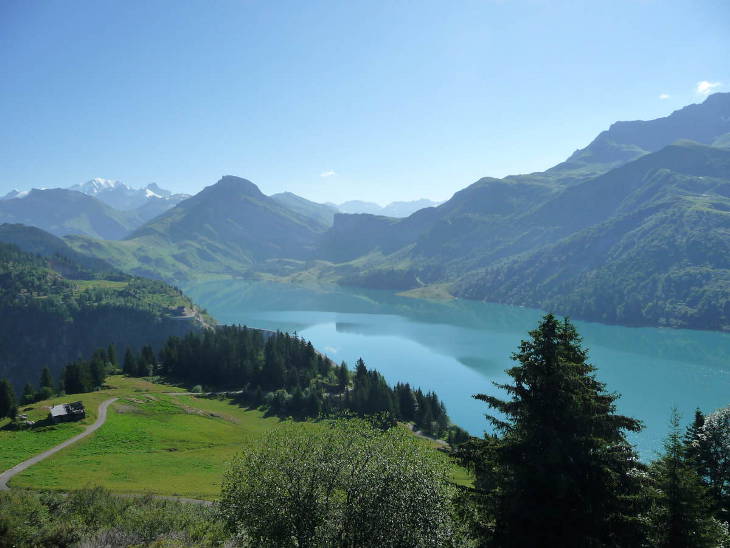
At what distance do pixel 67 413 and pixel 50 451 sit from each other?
1271 centimetres

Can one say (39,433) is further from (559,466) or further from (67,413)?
(559,466)

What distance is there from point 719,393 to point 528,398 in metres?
155

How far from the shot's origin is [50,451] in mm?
55906

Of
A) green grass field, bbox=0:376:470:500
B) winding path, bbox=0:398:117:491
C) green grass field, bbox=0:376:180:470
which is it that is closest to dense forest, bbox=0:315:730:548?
green grass field, bbox=0:376:470:500

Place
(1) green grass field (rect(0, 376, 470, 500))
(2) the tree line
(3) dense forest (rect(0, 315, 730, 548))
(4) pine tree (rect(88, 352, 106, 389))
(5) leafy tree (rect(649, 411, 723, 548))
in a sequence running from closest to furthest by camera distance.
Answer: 1. (5) leafy tree (rect(649, 411, 723, 548))
2. (3) dense forest (rect(0, 315, 730, 548))
3. (1) green grass field (rect(0, 376, 470, 500))
4. (2) the tree line
5. (4) pine tree (rect(88, 352, 106, 389))

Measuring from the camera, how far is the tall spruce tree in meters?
18.0

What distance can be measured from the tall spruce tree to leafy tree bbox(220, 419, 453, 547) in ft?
12.9

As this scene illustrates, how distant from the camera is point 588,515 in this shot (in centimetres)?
1798

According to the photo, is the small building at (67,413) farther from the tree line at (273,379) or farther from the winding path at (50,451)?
the tree line at (273,379)

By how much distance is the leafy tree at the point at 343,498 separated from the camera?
22719 mm

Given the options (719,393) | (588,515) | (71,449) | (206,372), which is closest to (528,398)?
(588,515)

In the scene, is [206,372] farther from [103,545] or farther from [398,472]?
[398,472]

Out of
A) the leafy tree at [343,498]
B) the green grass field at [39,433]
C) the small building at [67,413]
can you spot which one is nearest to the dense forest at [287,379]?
the green grass field at [39,433]

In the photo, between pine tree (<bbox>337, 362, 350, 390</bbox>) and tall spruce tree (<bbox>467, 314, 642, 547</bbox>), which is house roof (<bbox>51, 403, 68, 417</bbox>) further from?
tall spruce tree (<bbox>467, 314, 642, 547</bbox>)
